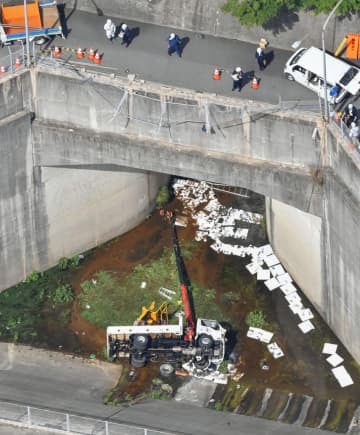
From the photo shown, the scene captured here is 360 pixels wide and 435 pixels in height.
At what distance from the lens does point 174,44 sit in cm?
5559

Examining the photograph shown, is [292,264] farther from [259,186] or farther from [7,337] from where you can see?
[7,337]

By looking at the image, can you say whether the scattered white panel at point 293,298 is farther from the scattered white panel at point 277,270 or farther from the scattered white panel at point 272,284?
the scattered white panel at point 277,270

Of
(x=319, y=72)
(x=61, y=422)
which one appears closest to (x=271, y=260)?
(x=319, y=72)

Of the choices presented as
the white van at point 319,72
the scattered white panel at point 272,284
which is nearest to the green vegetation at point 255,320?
the scattered white panel at point 272,284

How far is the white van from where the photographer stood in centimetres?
5250

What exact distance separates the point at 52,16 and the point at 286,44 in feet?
36.4

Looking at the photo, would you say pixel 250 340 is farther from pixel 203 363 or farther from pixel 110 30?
pixel 110 30

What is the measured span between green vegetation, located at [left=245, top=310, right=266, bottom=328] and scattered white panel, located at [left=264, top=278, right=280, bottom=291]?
223 cm

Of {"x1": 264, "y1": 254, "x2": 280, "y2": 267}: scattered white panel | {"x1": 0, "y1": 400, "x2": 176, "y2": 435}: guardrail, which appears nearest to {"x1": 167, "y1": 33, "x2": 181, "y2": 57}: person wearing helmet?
{"x1": 264, "y1": 254, "x2": 280, "y2": 267}: scattered white panel

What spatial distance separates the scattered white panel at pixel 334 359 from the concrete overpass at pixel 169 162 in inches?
31.9

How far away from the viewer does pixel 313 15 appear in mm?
54969

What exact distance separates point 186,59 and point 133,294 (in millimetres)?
11633

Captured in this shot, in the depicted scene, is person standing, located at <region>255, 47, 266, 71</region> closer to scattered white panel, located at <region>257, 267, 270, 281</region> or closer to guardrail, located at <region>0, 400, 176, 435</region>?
scattered white panel, located at <region>257, 267, 270, 281</region>

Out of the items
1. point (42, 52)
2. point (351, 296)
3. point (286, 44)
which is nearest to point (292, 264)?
point (351, 296)
